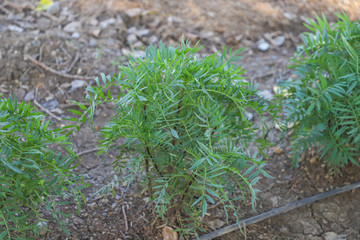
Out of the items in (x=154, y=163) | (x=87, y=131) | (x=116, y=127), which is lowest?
(x=87, y=131)

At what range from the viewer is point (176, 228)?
78.9 inches

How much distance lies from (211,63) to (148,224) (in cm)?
87

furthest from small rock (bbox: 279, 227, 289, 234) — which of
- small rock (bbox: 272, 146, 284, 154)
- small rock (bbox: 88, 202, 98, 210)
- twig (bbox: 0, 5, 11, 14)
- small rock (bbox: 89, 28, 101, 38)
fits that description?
twig (bbox: 0, 5, 11, 14)

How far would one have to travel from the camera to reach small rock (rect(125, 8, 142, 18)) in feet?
11.6

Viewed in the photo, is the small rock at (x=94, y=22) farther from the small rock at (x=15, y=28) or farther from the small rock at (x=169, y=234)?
the small rock at (x=169, y=234)

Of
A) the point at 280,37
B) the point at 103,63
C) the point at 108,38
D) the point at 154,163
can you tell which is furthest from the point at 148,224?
the point at 280,37

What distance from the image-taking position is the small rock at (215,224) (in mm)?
2184

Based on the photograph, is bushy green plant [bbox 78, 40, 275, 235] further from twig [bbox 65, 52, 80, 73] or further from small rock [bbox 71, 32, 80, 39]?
small rock [bbox 71, 32, 80, 39]

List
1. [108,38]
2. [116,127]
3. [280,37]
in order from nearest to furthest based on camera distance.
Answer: [116,127]
[108,38]
[280,37]

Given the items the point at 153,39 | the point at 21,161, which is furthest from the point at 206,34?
the point at 21,161

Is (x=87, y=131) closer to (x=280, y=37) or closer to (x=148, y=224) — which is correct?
(x=148, y=224)

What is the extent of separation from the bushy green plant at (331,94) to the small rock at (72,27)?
1.80 meters

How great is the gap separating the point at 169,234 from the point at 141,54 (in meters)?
1.56

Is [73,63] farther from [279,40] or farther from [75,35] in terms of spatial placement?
[279,40]
